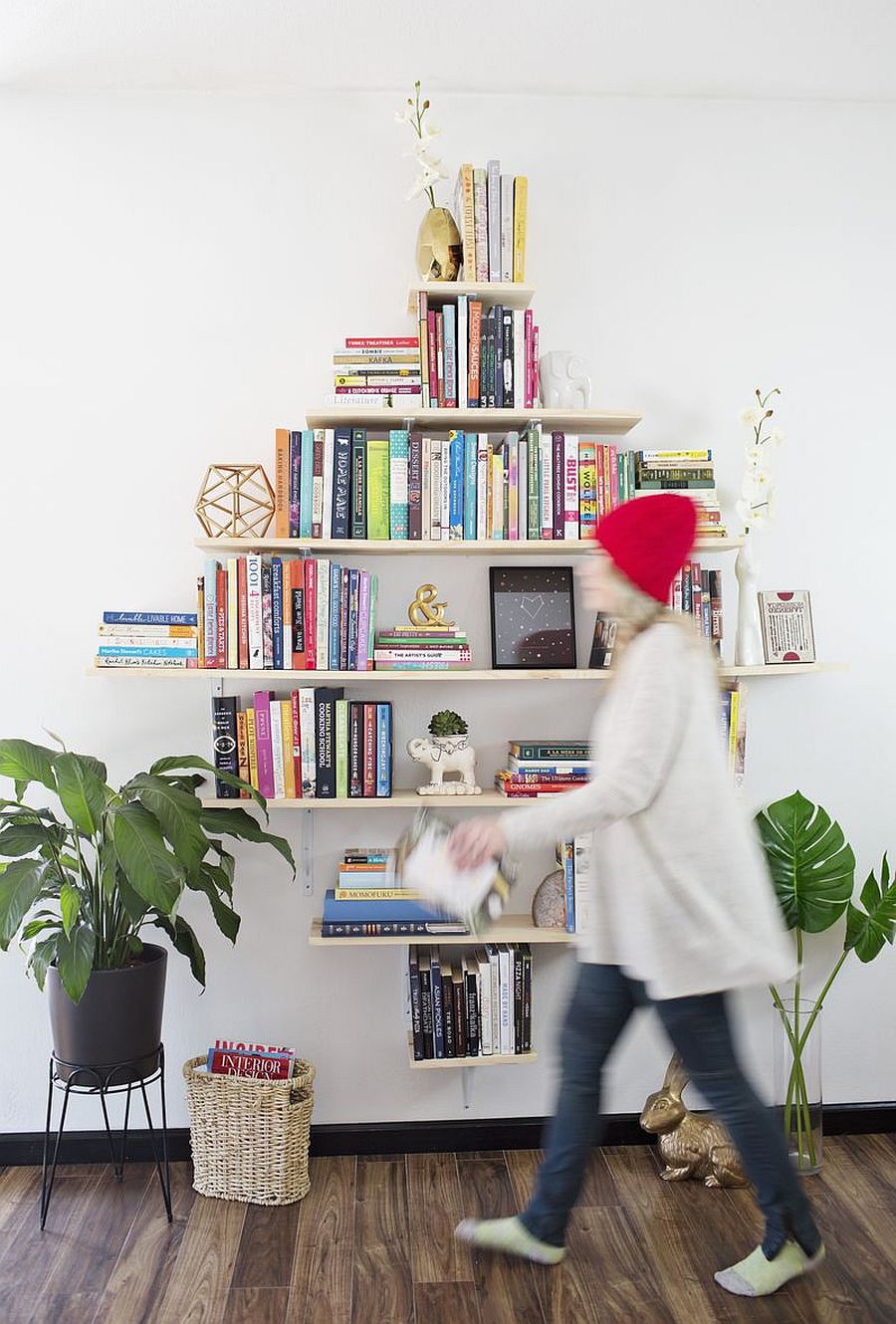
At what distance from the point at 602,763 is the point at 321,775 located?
2.84 feet

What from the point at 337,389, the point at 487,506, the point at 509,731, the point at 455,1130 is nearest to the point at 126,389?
the point at 337,389

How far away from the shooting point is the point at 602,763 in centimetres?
193

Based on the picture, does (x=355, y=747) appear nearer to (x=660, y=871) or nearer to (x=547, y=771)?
(x=547, y=771)

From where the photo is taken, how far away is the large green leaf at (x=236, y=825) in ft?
7.96

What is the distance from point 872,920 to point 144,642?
1874mm

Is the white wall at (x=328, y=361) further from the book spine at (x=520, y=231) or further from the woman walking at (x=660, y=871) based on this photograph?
the woman walking at (x=660, y=871)

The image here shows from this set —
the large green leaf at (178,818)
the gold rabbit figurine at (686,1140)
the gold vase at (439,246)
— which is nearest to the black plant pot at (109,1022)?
the large green leaf at (178,818)

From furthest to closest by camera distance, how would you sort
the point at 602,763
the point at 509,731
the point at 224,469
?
the point at 509,731
the point at 224,469
the point at 602,763

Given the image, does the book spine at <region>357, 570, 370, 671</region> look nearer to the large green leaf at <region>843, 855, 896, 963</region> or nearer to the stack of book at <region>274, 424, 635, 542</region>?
the stack of book at <region>274, 424, 635, 542</region>

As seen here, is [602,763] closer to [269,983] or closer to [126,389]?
[269,983]

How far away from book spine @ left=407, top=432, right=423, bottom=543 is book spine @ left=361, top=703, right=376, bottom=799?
16.4 inches

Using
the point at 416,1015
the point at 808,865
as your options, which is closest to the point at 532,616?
the point at 808,865

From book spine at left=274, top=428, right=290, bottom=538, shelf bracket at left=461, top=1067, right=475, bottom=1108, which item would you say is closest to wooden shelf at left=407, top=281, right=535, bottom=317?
book spine at left=274, top=428, right=290, bottom=538

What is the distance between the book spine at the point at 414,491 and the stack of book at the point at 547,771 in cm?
59
